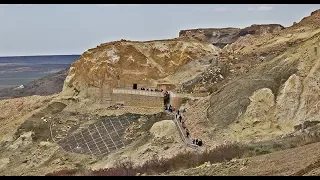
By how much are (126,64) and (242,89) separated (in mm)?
9004

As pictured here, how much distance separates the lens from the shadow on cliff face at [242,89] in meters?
23.4

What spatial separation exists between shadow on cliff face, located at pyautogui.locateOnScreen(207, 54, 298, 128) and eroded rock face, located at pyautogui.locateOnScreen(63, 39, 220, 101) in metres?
6.43

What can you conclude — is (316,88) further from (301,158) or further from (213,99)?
(301,158)

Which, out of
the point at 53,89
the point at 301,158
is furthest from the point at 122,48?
the point at 53,89

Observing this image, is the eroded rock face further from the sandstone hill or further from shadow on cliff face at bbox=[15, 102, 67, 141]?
shadow on cliff face at bbox=[15, 102, 67, 141]

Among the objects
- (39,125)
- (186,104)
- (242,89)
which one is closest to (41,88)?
(39,125)

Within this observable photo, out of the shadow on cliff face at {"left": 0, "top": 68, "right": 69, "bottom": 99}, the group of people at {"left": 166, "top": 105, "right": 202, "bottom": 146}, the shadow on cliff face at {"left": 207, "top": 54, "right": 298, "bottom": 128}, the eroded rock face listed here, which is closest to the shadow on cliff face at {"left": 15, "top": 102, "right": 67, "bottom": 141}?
the eroded rock face

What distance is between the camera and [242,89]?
24.3m

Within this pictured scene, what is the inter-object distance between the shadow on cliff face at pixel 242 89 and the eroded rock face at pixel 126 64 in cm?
643

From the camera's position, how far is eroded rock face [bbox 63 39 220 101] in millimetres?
30484

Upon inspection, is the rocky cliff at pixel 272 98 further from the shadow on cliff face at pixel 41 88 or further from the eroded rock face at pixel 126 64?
the shadow on cliff face at pixel 41 88

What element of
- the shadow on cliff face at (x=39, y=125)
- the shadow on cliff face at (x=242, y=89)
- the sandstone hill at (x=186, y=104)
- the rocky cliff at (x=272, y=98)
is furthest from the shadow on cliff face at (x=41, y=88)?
the rocky cliff at (x=272, y=98)

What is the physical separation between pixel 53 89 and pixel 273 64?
2290 inches

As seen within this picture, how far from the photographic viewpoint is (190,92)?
2762 centimetres
